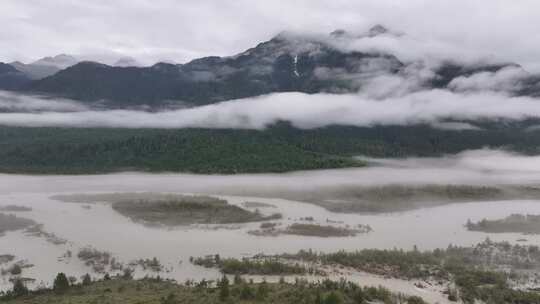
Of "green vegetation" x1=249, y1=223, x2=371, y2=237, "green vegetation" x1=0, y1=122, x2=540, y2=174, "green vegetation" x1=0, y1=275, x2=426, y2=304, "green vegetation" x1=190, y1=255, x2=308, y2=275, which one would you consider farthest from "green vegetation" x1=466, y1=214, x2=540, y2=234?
"green vegetation" x1=0, y1=122, x2=540, y2=174

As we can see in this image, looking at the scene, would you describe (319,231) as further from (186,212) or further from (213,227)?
(186,212)

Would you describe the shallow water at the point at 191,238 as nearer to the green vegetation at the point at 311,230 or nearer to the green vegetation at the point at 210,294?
the green vegetation at the point at 311,230

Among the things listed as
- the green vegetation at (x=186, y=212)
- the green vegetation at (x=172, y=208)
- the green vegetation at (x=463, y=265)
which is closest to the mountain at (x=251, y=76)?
the green vegetation at (x=172, y=208)

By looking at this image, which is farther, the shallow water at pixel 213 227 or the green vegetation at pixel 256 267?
the shallow water at pixel 213 227

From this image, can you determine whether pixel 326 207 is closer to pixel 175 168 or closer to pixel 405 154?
pixel 175 168

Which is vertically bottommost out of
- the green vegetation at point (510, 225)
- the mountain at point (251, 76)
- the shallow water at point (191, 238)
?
the shallow water at point (191, 238)

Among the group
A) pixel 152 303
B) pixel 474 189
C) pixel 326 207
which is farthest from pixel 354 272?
pixel 474 189
